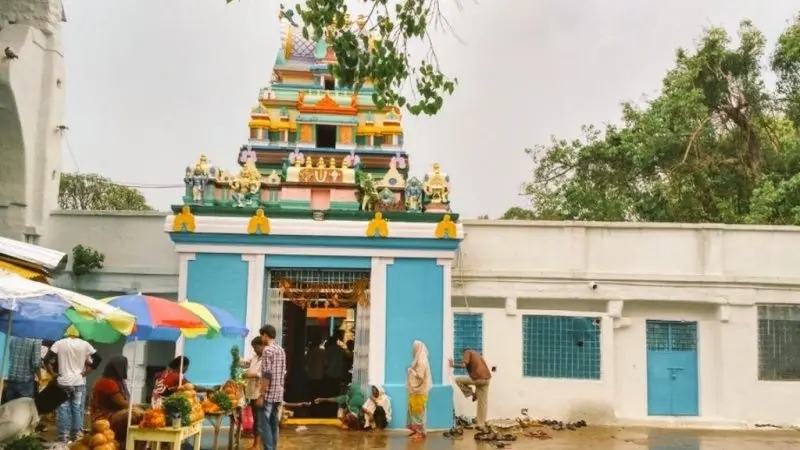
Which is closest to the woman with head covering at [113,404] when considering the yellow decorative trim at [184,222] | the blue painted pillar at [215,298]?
the blue painted pillar at [215,298]

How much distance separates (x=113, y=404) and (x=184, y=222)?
182 inches

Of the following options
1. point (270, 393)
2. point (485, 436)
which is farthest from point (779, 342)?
point (270, 393)

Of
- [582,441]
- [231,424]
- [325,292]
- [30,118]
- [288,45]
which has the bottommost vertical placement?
[582,441]

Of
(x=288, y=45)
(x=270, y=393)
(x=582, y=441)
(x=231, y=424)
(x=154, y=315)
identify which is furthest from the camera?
(x=288, y=45)

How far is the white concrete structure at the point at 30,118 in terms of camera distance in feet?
42.9

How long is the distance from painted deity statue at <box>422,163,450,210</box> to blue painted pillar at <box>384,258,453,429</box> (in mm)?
953

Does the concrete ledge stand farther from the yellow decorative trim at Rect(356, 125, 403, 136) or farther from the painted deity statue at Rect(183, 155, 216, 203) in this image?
the painted deity statue at Rect(183, 155, 216, 203)

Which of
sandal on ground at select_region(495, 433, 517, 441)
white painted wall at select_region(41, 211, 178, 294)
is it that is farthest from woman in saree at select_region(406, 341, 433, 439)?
white painted wall at select_region(41, 211, 178, 294)

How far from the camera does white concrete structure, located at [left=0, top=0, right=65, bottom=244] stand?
1309 centimetres

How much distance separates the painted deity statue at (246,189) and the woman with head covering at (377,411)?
363 cm

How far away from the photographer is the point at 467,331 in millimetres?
13539

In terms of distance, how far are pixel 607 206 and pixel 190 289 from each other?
11787 mm

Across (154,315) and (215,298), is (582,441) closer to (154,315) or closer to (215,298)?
(215,298)

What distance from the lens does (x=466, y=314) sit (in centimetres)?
1360
